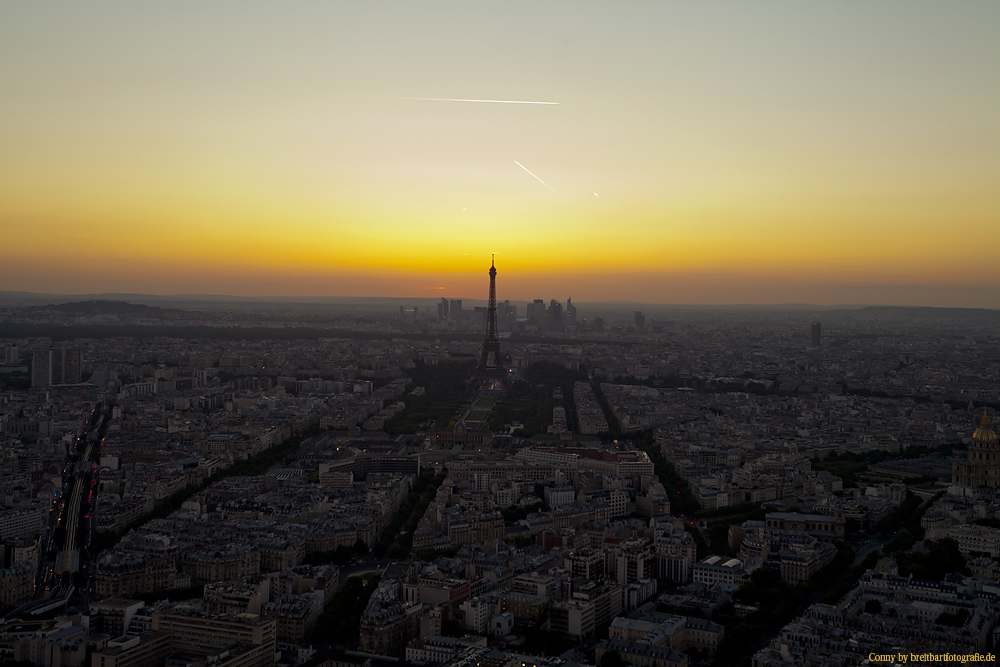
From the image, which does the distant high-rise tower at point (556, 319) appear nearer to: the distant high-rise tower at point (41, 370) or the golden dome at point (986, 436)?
the distant high-rise tower at point (41, 370)

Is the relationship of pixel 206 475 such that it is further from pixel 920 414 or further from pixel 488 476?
pixel 920 414

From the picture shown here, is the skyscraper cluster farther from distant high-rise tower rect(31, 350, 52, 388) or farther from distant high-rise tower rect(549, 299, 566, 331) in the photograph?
distant high-rise tower rect(549, 299, 566, 331)

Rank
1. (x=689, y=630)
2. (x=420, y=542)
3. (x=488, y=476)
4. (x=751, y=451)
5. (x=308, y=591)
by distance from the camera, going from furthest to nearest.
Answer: (x=751, y=451) < (x=488, y=476) < (x=420, y=542) < (x=308, y=591) < (x=689, y=630)

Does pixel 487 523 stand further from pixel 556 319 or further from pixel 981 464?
pixel 556 319

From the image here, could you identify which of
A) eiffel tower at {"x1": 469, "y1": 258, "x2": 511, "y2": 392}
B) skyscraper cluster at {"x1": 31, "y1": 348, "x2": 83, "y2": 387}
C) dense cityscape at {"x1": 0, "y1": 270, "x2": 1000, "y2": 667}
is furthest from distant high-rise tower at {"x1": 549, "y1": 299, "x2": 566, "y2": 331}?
skyscraper cluster at {"x1": 31, "y1": 348, "x2": 83, "y2": 387}

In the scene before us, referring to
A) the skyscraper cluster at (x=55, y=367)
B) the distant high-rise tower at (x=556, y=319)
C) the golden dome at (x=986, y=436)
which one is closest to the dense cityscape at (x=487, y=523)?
the golden dome at (x=986, y=436)

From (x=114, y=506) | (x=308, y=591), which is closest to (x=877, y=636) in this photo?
(x=308, y=591)
